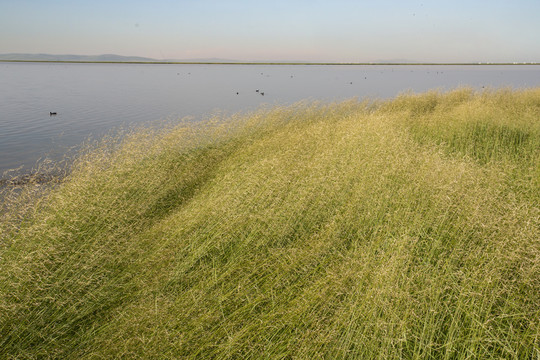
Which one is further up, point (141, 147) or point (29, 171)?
point (141, 147)

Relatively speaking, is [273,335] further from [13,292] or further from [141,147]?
[141,147]

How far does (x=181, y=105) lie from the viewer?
24438mm

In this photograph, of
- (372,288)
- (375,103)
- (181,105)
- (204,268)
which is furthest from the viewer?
(181,105)

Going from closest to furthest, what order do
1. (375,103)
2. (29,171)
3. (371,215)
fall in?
(371,215) → (29,171) → (375,103)

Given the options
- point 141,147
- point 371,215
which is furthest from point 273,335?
point 141,147

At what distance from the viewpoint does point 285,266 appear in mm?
3668

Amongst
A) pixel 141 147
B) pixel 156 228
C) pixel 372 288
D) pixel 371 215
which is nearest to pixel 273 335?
pixel 372 288

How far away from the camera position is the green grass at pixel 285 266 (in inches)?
110

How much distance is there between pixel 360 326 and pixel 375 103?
1571 cm

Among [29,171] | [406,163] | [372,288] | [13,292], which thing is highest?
[406,163]

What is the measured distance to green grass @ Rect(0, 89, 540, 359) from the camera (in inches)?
110

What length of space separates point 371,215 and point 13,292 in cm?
446

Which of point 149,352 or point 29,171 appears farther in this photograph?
point 29,171

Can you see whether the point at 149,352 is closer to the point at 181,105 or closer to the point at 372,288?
the point at 372,288
